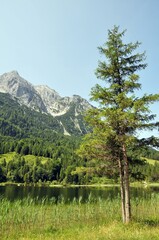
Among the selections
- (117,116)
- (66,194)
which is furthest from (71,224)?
(66,194)

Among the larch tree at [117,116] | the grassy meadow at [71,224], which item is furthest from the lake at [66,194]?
the larch tree at [117,116]

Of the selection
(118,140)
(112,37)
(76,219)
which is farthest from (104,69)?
(76,219)

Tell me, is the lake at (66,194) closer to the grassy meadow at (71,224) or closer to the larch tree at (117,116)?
the grassy meadow at (71,224)

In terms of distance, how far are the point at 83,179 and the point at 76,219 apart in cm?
13849

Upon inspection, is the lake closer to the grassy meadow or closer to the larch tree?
the grassy meadow

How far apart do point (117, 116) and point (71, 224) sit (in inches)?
484

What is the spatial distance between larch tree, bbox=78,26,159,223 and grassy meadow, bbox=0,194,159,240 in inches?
95.8

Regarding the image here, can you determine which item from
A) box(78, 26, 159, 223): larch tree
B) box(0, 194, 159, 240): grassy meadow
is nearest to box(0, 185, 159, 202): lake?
box(0, 194, 159, 240): grassy meadow

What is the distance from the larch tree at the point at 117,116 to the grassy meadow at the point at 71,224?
2.43 metres

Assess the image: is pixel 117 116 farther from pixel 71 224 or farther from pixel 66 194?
pixel 66 194

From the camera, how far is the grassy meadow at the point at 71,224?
17.1 meters

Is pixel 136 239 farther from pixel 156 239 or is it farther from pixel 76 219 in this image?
pixel 76 219

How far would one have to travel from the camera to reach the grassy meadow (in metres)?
17.1

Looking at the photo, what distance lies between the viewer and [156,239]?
1427 cm
